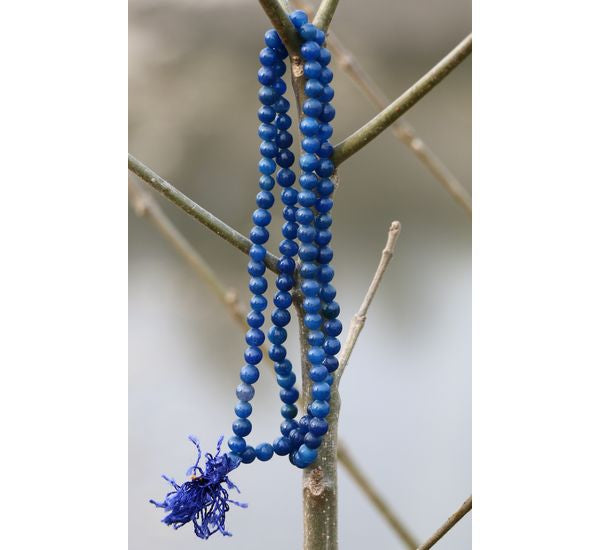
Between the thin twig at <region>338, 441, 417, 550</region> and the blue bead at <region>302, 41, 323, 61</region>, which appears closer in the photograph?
the blue bead at <region>302, 41, 323, 61</region>

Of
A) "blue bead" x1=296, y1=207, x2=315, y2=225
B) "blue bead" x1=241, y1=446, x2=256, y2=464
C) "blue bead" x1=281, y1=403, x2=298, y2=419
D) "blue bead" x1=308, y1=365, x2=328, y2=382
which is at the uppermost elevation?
"blue bead" x1=296, y1=207, x2=315, y2=225

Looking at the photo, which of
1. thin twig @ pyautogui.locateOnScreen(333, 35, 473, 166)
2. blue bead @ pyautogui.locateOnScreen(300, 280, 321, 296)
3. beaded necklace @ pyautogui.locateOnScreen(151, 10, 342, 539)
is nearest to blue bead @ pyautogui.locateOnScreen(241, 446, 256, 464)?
beaded necklace @ pyautogui.locateOnScreen(151, 10, 342, 539)

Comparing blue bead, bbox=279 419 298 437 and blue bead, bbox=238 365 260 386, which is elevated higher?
blue bead, bbox=238 365 260 386

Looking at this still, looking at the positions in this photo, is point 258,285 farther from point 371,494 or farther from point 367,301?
point 371,494

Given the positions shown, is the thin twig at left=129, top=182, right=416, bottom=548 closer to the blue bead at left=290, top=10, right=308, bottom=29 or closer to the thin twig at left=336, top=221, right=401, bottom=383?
the thin twig at left=336, top=221, right=401, bottom=383

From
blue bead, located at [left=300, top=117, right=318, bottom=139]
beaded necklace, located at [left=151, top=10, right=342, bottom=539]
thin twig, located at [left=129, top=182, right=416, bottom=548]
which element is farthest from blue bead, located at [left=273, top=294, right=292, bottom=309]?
thin twig, located at [left=129, top=182, right=416, bottom=548]

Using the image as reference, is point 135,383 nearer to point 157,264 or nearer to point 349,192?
point 157,264

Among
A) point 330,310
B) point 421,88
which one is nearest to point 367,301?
point 330,310
